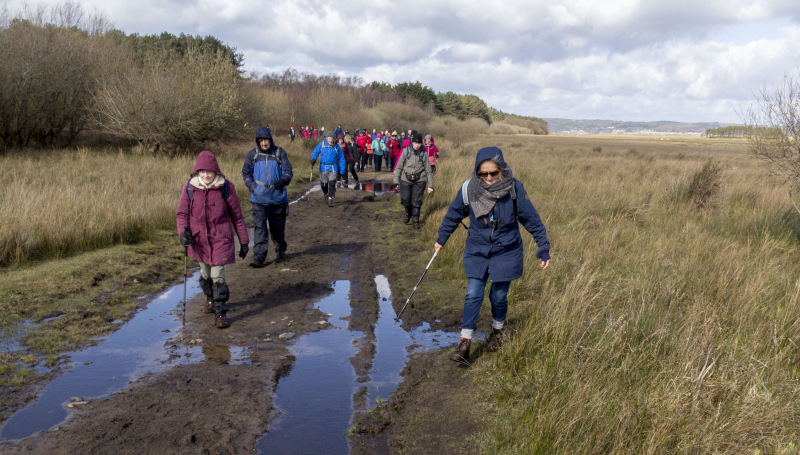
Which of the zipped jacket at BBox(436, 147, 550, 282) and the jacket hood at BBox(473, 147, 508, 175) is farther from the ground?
the jacket hood at BBox(473, 147, 508, 175)

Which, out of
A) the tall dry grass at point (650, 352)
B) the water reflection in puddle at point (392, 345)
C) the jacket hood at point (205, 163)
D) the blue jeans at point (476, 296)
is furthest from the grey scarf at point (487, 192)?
the jacket hood at point (205, 163)

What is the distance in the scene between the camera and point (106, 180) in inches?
536

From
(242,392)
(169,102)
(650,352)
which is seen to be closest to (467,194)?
(650,352)

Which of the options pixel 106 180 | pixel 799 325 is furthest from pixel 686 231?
pixel 106 180

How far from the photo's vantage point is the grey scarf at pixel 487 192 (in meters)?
4.67

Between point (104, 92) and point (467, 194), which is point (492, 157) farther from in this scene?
point (104, 92)

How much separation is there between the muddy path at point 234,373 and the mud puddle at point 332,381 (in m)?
0.10

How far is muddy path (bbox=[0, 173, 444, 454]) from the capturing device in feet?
11.6

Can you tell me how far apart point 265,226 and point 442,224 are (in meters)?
4.61

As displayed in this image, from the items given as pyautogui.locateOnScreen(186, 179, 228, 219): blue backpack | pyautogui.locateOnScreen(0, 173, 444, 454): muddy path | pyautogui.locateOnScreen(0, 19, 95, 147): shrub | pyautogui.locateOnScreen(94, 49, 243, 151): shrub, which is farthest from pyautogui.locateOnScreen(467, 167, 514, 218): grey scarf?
pyautogui.locateOnScreen(0, 19, 95, 147): shrub

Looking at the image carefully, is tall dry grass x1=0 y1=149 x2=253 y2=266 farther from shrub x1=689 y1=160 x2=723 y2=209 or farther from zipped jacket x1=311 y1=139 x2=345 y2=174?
shrub x1=689 y1=160 x2=723 y2=209

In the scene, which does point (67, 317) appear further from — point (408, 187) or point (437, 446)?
point (408, 187)

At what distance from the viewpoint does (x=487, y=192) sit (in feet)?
15.5

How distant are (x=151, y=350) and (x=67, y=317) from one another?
147cm
